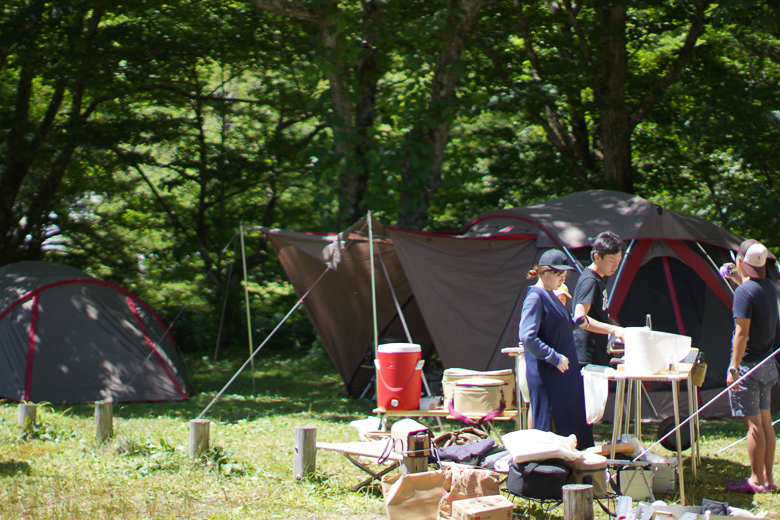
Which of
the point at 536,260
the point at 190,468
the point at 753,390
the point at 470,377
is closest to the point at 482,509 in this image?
the point at 470,377

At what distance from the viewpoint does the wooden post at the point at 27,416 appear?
5.79 metres

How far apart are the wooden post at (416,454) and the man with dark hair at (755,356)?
169cm

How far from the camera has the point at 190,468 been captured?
15.5 ft

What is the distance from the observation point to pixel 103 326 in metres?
8.01

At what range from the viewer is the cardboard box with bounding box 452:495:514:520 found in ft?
10.7

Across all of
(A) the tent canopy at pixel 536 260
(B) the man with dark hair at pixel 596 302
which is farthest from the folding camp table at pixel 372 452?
(A) the tent canopy at pixel 536 260

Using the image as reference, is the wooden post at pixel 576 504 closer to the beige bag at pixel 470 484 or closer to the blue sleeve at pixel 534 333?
the beige bag at pixel 470 484

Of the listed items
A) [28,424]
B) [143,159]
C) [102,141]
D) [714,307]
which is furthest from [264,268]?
[714,307]

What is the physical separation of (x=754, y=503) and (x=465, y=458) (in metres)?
1.50

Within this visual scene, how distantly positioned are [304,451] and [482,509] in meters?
1.52

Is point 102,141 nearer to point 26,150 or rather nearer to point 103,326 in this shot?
point 26,150

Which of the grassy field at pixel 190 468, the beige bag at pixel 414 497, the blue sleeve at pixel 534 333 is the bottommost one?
the grassy field at pixel 190 468

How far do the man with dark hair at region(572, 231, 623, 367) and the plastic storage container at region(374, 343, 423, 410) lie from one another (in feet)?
3.13

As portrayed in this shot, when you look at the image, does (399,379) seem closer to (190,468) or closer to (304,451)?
(304,451)
